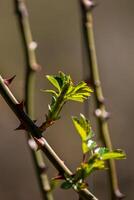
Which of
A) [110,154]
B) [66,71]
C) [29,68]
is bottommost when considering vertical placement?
[110,154]

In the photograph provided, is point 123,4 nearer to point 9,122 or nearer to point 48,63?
point 48,63

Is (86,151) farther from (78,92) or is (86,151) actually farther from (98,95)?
(98,95)

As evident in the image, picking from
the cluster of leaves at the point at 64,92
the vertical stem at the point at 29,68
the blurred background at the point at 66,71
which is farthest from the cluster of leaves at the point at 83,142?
the blurred background at the point at 66,71

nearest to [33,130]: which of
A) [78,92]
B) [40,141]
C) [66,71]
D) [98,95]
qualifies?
[40,141]

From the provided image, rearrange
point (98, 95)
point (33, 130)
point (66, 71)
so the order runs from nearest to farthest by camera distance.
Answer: point (33, 130)
point (98, 95)
point (66, 71)

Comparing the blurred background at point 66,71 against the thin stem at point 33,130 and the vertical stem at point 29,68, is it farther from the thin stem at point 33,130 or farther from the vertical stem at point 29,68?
the thin stem at point 33,130

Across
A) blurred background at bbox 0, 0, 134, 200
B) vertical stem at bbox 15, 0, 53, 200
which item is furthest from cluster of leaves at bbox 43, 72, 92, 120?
blurred background at bbox 0, 0, 134, 200
